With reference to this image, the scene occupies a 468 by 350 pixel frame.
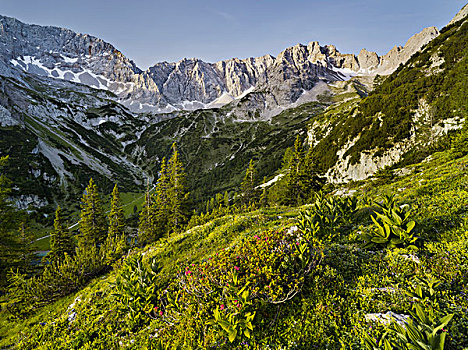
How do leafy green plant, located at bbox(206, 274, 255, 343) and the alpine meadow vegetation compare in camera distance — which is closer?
the alpine meadow vegetation

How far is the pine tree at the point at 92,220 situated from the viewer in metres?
53.0

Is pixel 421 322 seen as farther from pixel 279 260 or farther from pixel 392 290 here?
pixel 279 260

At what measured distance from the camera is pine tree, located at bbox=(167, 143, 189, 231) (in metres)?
43.2

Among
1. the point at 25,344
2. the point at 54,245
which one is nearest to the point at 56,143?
the point at 54,245

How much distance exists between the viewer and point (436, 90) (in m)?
50.9

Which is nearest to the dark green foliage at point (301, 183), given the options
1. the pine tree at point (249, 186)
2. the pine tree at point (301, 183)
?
the pine tree at point (301, 183)

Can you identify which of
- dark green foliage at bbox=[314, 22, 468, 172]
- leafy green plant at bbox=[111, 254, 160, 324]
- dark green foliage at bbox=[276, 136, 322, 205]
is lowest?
dark green foliage at bbox=[276, 136, 322, 205]

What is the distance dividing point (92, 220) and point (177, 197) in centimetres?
2864

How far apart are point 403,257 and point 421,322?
3198 millimetres

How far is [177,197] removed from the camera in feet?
145

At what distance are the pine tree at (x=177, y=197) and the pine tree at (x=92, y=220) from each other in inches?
946

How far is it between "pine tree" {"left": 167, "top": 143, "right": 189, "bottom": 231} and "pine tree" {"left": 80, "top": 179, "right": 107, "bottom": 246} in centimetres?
2402

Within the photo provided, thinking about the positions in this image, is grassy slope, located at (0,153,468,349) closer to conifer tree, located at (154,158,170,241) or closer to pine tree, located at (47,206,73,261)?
conifer tree, located at (154,158,170,241)

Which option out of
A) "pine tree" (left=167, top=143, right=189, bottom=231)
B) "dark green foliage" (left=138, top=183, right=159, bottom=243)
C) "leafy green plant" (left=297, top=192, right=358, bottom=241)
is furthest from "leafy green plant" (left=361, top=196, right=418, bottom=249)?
"dark green foliage" (left=138, top=183, right=159, bottom=243)
